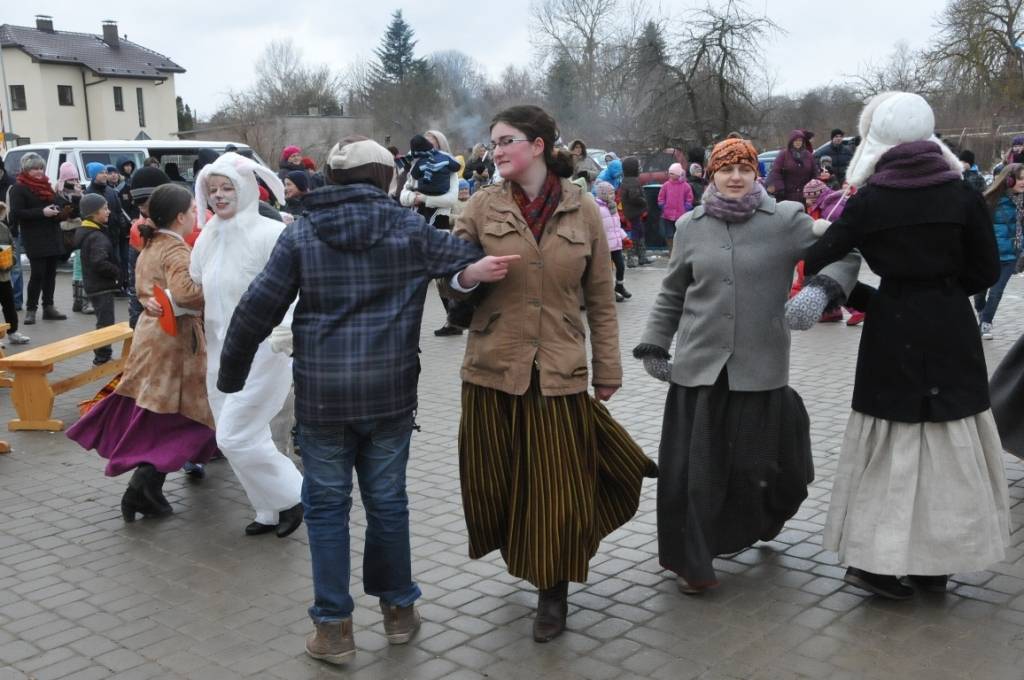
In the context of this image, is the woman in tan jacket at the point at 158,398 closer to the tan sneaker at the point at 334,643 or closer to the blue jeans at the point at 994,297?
the tan sneaker at the point at 334,643

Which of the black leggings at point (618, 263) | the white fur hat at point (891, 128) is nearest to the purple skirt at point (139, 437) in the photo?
the white fur hat at point (891, 128)

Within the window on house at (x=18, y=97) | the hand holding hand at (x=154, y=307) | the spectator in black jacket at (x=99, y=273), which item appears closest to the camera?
the hand holding hand at (x=154, y=307)

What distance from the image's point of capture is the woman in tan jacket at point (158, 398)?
221 inches

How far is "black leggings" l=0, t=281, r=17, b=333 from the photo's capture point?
1073 cm

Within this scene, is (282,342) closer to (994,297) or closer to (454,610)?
(454,610)

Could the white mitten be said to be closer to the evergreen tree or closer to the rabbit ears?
the rabbit ears

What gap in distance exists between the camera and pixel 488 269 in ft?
12.2

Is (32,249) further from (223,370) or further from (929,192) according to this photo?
(929,192)

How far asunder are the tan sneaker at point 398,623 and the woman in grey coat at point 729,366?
42.2 inches

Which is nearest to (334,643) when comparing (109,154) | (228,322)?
(228,322)

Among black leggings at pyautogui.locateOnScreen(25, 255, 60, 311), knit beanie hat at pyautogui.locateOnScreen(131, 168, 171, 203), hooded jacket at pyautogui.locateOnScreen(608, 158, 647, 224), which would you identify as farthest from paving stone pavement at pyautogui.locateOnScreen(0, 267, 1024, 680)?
hooded jacket at pyautogui.locateOnScreen(608, 158, 647, 224)

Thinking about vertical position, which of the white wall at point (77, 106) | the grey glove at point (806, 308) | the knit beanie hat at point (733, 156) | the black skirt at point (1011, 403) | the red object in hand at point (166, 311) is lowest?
the black skirt at point (1011, 403)

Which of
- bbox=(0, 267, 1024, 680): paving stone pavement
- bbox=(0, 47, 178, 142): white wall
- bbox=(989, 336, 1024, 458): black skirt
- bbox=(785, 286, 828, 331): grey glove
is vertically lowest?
bbox=(0, 267, 1024, 680): paving stone pavement

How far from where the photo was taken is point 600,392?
13.5 ft
